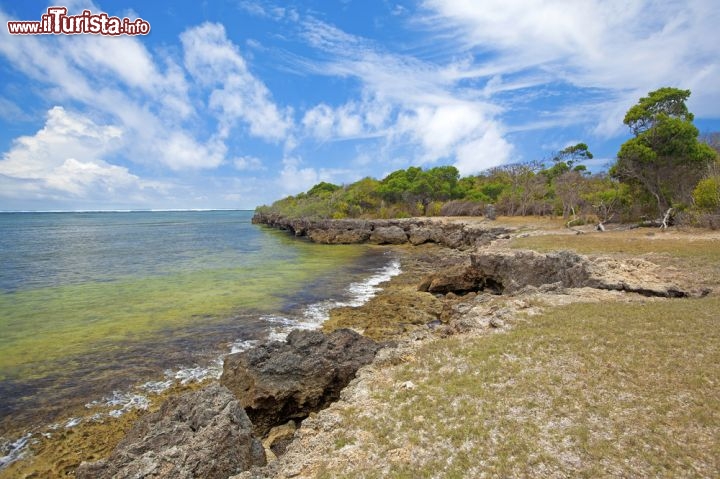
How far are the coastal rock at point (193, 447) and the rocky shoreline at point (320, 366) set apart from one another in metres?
0.02

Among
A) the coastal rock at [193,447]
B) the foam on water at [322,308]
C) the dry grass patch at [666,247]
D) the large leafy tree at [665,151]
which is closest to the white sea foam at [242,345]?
the foam on water at [322,308]

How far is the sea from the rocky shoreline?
3421mm

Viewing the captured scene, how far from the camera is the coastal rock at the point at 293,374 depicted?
32.7 feet

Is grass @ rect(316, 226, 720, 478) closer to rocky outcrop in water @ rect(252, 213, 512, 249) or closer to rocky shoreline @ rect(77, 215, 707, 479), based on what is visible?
rocky shoreline @ rect(77, 215, 707, 479)

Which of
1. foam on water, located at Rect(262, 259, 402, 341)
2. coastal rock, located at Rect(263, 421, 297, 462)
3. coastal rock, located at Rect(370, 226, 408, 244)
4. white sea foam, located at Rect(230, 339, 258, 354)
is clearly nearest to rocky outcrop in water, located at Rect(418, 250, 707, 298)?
foam on water, located at Rect(262, 259, 402, 341)

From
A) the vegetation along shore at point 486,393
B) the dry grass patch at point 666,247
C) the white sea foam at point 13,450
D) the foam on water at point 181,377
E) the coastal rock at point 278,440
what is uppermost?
the dry grass patch at point 666,247

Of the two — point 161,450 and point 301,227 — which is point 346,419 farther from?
Answer: point 301,227

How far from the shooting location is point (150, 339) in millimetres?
17016

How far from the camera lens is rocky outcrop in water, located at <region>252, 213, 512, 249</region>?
47.0 m

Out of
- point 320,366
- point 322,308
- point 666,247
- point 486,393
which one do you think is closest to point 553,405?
point 486,393

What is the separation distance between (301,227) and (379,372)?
6917cm

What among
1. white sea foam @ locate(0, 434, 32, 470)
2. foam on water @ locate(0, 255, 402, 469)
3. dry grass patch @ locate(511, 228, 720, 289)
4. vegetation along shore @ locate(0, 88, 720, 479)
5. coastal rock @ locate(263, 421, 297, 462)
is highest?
dry grass patch @ locate(511, 228, 720, 289)

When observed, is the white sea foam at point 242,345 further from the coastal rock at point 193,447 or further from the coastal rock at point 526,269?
the coastal rock at point 526,269

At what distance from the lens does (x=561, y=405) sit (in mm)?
7375
